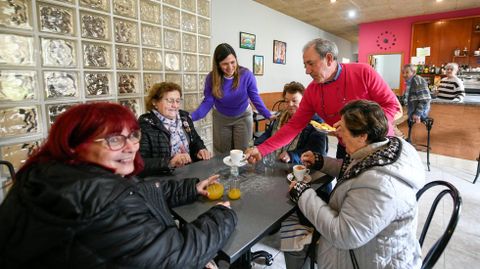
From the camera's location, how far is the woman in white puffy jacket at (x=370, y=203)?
0.91m

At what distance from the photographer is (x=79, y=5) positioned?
6.26 ft

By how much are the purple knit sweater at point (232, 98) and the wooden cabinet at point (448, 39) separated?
19.1 ft

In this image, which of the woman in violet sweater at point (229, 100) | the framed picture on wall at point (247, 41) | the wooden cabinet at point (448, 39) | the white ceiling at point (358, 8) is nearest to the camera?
the woman in violet sweater at point (229, 100)

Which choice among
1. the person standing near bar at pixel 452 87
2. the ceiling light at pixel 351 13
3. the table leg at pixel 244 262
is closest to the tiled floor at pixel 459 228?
the table leg at pixel 244 262

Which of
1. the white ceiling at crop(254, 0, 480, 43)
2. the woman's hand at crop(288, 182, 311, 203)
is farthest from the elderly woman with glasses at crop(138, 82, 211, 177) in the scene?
the white ceiling at crop(254, 0, 480, 43)

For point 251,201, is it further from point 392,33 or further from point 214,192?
point 392,33

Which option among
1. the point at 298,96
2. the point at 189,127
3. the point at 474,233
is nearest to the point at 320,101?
the point at 298,96

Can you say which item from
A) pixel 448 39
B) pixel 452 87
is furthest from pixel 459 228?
pixel 448 39

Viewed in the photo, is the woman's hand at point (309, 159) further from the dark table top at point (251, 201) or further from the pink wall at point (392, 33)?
the pink wall at point (392, 33)

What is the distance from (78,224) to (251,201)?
27.7 inches

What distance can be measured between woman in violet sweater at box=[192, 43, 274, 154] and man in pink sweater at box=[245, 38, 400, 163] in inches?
25.7

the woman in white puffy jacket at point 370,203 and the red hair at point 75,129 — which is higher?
the red hair at point 75,129

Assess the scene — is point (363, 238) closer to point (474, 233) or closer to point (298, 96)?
point (298, 96)

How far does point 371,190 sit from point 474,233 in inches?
78.5
